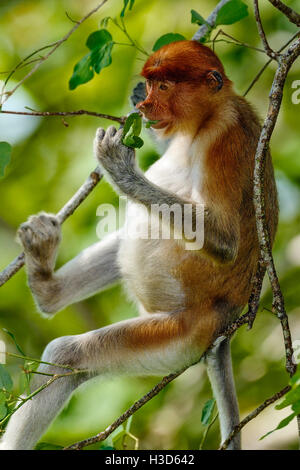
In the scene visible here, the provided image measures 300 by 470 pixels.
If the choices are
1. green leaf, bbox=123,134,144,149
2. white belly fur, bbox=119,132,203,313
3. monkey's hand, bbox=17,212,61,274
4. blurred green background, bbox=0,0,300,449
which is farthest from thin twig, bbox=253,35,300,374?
blurred green background, bbox=0,0,300,449

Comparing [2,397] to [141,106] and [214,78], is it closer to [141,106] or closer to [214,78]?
[141,106]

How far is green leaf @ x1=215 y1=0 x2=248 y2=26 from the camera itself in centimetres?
292

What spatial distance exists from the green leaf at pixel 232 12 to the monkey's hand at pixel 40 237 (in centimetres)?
125

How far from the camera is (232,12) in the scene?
2.94 m

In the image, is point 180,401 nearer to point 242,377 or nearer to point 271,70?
point 242,377

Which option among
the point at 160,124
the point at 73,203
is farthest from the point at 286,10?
the point at 73,203

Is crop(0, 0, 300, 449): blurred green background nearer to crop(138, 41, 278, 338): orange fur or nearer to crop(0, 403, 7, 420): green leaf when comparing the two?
crop(138, 41, 278, 338): orange fur

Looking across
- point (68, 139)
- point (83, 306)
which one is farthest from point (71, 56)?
point (83, 306)

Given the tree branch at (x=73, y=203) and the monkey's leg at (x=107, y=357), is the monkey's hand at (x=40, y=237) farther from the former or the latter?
the monkey's leg at (x=107, y=357)

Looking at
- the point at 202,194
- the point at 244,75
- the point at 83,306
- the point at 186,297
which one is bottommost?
the point at 186,297

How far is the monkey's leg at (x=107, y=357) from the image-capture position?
2869mm

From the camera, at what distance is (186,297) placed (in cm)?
307

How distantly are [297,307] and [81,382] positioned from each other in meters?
2.06

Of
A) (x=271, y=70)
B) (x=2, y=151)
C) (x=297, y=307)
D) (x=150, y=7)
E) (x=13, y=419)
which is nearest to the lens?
(x=2, y=151)
